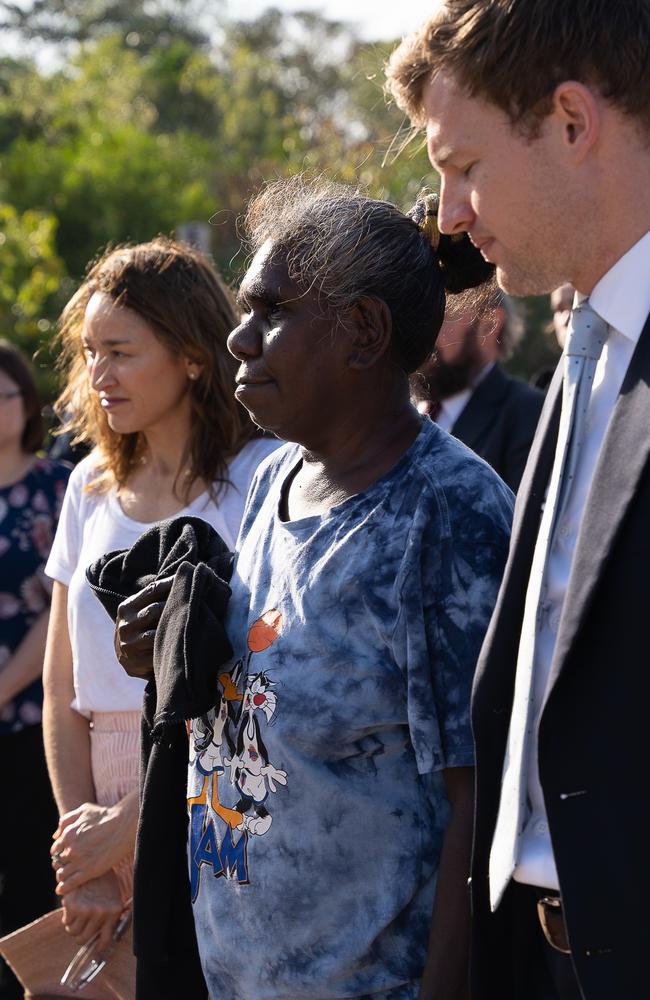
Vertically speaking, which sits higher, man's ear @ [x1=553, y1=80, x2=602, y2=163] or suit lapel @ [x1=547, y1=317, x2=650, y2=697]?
man's ear @ [x1=553, y1=80, x2=602, y2=163]

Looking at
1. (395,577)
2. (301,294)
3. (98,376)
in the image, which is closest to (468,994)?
(395,577)

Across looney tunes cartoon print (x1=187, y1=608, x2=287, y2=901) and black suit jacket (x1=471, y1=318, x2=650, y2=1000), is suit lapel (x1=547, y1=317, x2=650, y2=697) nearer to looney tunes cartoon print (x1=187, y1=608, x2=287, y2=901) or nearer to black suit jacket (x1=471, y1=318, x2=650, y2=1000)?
black suit jacket (x1=471, y1=318, x2=650, y2=1000)

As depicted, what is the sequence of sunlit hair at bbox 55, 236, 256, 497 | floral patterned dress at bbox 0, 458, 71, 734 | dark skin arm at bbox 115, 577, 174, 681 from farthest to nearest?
floral patterned dress at bbox 0, 458, 71, 734 < sunlit hair at bbox 55, 236, 256, 497 < dark skin arm at bbox 115, 577, 174, 681

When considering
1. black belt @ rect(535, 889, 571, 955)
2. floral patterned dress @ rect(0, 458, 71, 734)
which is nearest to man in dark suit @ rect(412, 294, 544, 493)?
floral patterned dress @ rect(0, 458, 71, 734)

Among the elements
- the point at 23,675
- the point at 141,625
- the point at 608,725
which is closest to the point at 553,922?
the point at 608,725

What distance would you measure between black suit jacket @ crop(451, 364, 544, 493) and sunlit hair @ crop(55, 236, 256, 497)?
1742 mm

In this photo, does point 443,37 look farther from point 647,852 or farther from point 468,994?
point 468,994

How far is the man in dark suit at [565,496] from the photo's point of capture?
1668mm

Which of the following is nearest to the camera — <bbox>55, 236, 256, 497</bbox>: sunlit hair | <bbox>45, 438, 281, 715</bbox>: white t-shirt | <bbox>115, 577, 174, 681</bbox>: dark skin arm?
<bbox>115, 577, 174, 681</bbox>: dark skin arm

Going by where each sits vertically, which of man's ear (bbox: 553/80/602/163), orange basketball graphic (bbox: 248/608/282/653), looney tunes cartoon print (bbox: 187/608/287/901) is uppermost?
man's ear (bbox: 553/80/602/163)

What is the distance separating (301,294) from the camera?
7.48ft

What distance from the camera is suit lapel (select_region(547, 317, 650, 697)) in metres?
1.67

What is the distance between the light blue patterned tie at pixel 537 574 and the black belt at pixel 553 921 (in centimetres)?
6

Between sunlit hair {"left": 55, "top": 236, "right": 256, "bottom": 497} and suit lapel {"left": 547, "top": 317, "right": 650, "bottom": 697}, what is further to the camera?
sunlit hair {"left": 55, "top": 236, "right": 256, "bottom": 497}
